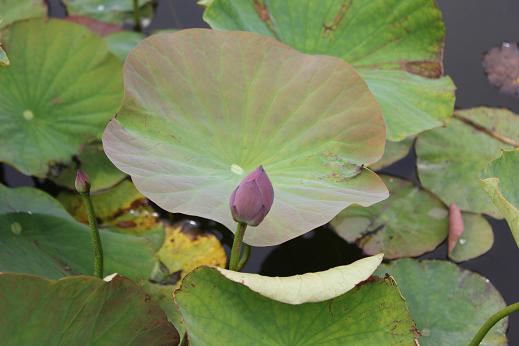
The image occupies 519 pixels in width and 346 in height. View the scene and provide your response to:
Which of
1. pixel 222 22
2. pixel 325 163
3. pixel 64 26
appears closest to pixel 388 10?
pixel 222 22

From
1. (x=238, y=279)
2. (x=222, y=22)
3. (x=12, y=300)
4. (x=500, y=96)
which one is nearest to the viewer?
(x=12, y=300)

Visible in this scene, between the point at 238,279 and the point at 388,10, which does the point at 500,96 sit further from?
the point at 238,279

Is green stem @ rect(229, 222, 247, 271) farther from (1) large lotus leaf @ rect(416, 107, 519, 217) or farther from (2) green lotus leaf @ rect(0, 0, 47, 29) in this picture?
(2) green lotus leaf @ rect(0, 0, 47, 29)

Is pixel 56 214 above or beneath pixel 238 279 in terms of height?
beneath

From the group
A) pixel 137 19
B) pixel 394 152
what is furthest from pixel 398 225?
pixel 137 19

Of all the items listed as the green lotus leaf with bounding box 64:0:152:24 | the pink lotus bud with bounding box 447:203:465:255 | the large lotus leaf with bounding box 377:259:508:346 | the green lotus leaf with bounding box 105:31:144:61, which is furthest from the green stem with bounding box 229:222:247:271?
the green lotus leaf with bounding box 64:0:152:24

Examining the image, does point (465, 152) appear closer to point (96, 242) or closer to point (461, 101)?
point (461, 101)
